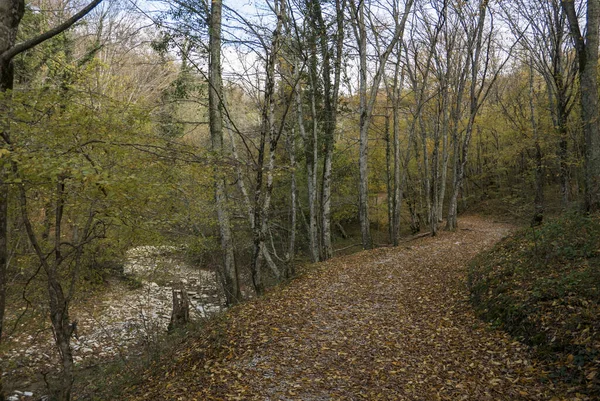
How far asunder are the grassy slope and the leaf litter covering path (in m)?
0.23

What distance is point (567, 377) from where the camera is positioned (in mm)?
3910

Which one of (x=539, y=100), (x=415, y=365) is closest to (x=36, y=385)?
(x=415, y=365)

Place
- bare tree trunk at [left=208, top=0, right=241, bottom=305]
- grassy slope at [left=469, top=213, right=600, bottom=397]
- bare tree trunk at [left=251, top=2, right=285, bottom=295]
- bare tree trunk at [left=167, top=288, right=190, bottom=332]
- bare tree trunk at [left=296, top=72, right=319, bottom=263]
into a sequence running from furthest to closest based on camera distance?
bare tree trunk at [left=296, top=72, right=319, bottom=263]
bare tree trunk at [left=167, top=288, right=190, bottom=332]
bare tree trunk at [left=208, top=0, right=241, bottom=305]
bare tree trunk at [left=251, top=2, right=285, bottom=295]
grassy slope at [left=469, top=213, right=600, bottom=397]

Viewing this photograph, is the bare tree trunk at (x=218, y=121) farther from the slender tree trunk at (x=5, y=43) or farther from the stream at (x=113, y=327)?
the slender tree trunk at (x=5, y=43)

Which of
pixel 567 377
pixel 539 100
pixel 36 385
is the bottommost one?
pixel 36 385

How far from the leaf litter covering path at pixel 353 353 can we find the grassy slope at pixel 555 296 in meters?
0.23

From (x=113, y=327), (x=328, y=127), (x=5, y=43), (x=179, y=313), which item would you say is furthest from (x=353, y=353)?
(x=328, y=127)

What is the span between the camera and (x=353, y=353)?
5.32 metres

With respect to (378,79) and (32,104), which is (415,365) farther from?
(378,79)

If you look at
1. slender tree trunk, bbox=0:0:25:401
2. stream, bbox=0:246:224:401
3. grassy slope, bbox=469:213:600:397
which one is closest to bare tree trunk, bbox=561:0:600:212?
grassy slope, bbox=469:213:600:397

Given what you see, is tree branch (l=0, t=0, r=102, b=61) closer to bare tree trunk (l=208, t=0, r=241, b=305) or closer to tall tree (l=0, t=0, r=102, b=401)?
tall tree (l=0, t=0, r=102, b=401)

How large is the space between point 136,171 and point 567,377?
5.57m

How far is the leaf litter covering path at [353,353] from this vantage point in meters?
4.37

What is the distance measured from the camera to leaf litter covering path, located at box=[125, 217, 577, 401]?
172 inches
